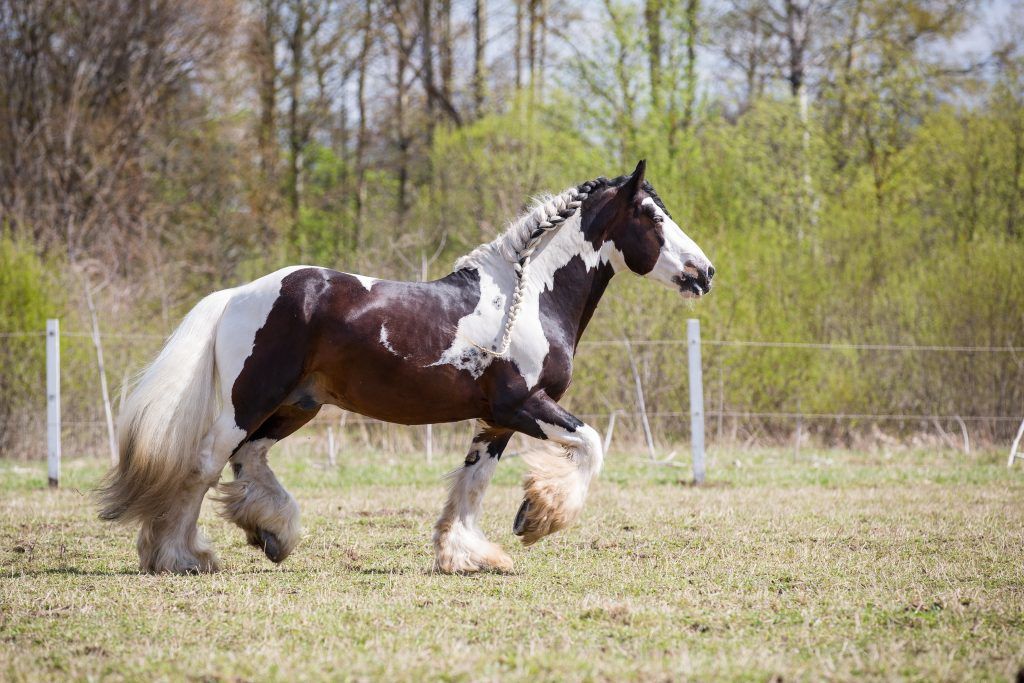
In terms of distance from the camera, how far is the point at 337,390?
569 cm

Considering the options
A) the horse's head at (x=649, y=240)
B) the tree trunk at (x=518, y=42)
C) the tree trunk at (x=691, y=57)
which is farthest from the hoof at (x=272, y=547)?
the tree trunk at (x=518, y=42)

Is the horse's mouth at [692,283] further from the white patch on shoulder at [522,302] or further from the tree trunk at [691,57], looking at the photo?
the tree trunk at [691,57]

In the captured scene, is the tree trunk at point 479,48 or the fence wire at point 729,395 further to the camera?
the tree trunk at point 479,48

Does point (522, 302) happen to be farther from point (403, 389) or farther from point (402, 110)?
point (402, 110)

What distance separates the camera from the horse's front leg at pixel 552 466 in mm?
5402

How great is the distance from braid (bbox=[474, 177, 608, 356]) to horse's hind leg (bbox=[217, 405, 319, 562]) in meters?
1.23

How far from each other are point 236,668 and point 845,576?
10.6 feet

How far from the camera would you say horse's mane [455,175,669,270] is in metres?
5.91

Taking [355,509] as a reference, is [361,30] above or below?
above

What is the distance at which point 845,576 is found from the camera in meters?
5.29

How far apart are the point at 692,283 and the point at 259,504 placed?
2776 mm

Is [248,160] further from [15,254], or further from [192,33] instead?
[15,254]

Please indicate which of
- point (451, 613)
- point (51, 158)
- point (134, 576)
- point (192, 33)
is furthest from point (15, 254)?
point (451, 613)

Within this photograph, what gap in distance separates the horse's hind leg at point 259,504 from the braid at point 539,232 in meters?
1.23
